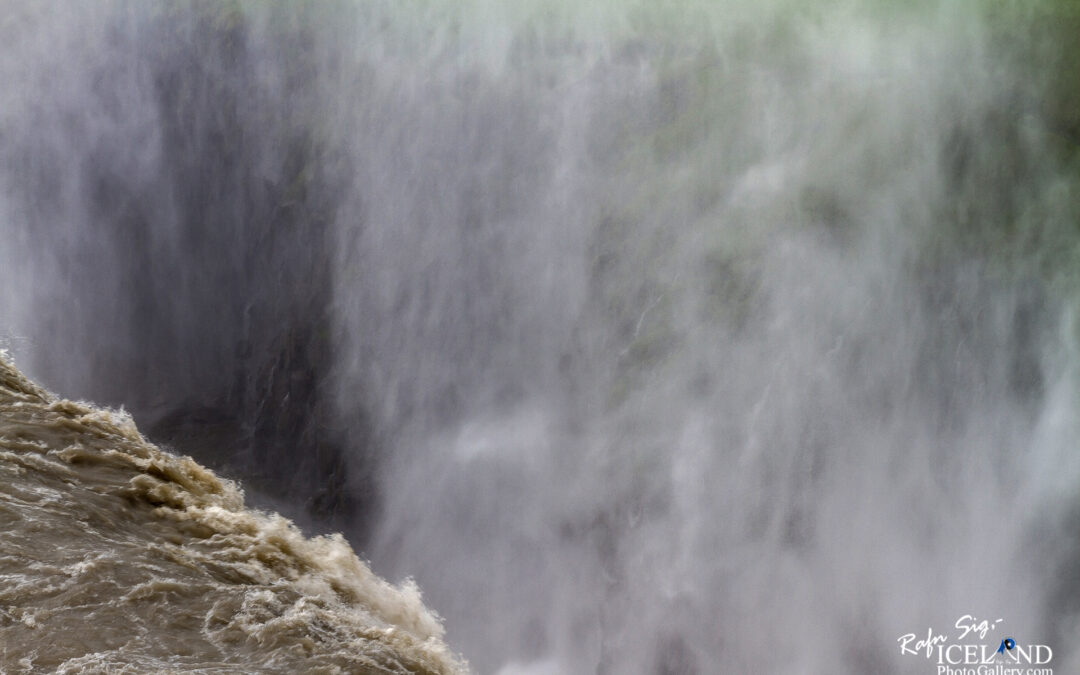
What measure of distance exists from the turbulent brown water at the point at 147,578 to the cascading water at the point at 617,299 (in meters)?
2.50

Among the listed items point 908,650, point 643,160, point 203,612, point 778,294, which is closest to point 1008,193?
point 778,294

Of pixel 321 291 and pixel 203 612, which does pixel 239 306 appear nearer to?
pixel 321 291


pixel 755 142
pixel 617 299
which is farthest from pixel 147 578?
pixel 755 142

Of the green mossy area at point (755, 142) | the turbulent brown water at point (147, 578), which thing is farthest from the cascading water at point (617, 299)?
the turbulent brown water at point (147, 578)

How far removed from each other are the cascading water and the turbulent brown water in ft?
8.20

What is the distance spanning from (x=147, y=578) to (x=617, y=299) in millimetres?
5123

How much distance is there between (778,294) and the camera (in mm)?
7977

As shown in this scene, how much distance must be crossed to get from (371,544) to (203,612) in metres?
4.78

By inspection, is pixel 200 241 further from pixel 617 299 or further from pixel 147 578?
pixel 147 578

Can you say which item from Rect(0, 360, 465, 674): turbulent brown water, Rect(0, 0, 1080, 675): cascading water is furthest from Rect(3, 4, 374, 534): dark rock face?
Rect(0, 360, 465, 674): turbulent brown water

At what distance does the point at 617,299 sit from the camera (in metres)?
8.91

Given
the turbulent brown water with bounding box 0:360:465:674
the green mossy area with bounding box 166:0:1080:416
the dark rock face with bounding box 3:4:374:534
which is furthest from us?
the dark rock face with bounding box 3:4:374:534

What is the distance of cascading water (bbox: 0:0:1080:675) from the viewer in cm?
736

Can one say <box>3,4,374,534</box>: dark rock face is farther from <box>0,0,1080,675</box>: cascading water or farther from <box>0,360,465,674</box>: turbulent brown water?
<box>0,360,465,674</box>: turbulent brown water
